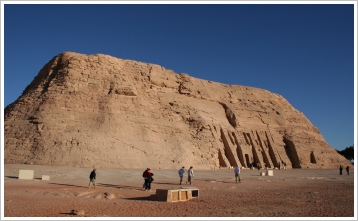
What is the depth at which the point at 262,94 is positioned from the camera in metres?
49.7

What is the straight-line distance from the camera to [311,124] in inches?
2085

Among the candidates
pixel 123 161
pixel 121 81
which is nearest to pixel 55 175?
pixel 123 161

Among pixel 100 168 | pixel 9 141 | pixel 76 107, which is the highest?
pixel 76 107

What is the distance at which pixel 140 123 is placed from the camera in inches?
1286

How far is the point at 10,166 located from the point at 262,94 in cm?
3407

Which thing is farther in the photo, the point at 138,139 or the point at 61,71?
the point at 61,71

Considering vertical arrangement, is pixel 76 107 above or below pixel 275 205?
above

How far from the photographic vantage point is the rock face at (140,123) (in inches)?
1092

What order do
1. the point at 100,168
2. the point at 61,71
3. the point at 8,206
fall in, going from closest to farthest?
the point at 8,206
the point at 100,168
the point at 61,71

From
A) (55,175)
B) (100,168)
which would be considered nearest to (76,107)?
(100,168)

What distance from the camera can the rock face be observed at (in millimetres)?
27734

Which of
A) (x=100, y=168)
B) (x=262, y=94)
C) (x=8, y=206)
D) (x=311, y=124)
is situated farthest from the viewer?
(x=311, y=124)

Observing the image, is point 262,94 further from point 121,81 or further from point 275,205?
point 275,205

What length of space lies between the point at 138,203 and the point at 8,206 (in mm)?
3866
